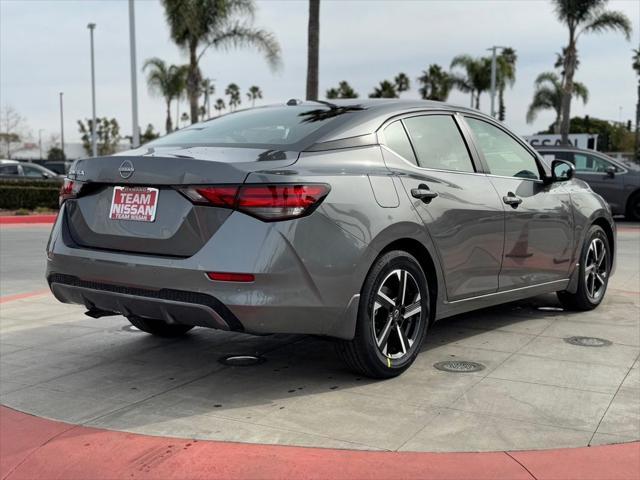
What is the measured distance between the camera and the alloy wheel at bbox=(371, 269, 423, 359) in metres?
4.18

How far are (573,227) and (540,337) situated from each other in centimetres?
112

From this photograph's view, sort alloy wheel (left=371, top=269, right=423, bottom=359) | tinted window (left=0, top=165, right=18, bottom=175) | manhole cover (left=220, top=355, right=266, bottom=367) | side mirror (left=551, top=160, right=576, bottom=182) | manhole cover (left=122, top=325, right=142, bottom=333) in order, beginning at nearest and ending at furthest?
alloy wheel (left=371, top=269, right=423, bottom=359)
manhole cover (left=220, top=355, right=266, bottom=367)
manhole cover (left=122, top=325, right=142, bottom=333)
side mirror (left=551, top=160, right=576, bottom=182)
tinted window (left=0, top=165, right=18, bottom=175)

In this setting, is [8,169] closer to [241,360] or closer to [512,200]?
[241,360]

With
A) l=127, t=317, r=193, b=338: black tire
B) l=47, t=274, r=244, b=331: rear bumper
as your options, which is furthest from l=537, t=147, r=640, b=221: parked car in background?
l=47, t=274, r=244, b=331: rear bumper

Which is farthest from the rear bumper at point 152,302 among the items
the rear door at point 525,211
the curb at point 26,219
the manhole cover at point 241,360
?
the curb at point 26,219

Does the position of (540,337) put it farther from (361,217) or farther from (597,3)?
(597,3)

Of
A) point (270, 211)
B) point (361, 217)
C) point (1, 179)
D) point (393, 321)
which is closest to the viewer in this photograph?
point (270, 211)

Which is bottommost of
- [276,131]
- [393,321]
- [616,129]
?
[393,321]

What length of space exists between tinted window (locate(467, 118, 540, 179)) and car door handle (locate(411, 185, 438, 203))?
966mm

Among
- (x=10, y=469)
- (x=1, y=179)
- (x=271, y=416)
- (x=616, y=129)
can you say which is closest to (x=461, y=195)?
(x=271, y=416)

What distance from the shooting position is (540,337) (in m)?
5.35

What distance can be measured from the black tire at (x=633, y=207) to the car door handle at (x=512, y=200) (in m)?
13.5

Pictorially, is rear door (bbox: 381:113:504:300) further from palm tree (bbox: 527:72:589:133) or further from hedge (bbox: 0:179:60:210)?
palm tree (bbox: 527:72:589:133)

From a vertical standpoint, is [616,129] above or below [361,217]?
above
